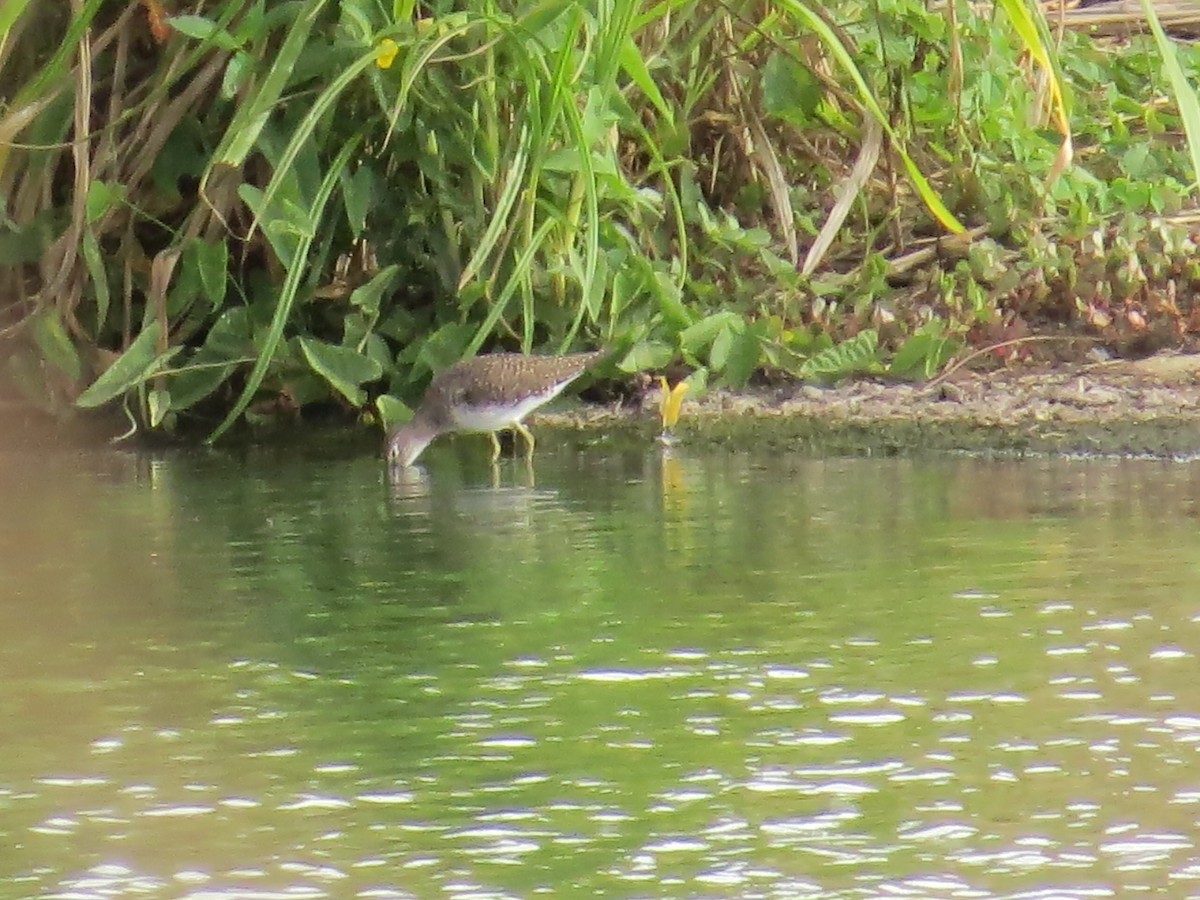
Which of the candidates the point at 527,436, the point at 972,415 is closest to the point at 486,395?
the point at 527,436

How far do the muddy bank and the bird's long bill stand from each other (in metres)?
0.42

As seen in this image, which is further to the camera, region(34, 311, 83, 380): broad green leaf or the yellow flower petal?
region(34, 311, 83, 380): broad green leaf

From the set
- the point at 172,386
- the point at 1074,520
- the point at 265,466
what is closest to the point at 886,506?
the point at 1074,520

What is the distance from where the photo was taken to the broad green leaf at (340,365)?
6.50m

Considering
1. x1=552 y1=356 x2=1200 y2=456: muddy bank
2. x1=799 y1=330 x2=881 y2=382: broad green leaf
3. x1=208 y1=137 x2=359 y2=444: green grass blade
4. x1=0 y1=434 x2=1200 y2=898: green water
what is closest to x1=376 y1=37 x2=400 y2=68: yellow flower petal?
x1=208 y1=137 x2=359 y2=444: green grass blade

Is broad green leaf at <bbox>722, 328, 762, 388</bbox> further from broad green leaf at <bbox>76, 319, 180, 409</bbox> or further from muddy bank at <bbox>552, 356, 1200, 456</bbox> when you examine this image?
broad green leaf at <bbox>76, 319, 180, 409</bbox>

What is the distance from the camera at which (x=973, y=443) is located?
20.4 ft

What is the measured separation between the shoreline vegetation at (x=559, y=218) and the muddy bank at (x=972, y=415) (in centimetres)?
2

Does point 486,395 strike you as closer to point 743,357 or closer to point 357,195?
point 357,195

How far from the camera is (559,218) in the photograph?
652 cm

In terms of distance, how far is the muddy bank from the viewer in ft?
20.2

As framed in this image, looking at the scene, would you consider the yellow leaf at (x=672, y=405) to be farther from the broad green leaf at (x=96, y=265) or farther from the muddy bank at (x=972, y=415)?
the broad green leaf at (x=96, y=265)

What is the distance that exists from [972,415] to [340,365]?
63.7 inches

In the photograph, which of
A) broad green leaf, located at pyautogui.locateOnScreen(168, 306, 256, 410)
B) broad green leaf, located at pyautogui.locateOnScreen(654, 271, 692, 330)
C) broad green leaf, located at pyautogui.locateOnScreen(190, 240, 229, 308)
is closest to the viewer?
broad green leaf, located at pyautogui.locateOnScreen(190, 240, 229, 308)
